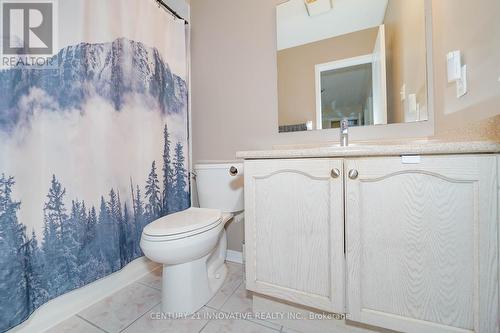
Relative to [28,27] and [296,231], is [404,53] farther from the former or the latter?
[28,27]

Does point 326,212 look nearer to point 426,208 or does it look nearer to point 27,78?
point 426,208

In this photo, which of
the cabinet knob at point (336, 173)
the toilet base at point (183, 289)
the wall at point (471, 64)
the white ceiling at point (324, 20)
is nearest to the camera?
the wall at point (471, 64)

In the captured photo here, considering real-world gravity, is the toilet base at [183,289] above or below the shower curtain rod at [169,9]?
below

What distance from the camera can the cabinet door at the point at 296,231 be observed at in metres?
0.78

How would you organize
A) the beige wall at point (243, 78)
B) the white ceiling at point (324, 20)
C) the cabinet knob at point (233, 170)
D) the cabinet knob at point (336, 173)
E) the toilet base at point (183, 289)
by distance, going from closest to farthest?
the cabinet knob at point (336, 173), the beige wall at point (243, 78), the toilet base at point (183, 289), the white ceiling at point (324, 20), the cabinet knob at point (233, 170)

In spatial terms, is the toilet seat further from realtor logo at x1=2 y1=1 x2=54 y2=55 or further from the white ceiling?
the white ceiling

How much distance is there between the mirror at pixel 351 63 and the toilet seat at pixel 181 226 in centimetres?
75

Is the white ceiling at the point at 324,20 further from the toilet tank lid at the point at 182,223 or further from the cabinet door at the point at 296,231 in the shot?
the toilet tank lid at the point at 182,223

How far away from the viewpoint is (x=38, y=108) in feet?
2.97

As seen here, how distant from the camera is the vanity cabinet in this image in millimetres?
623

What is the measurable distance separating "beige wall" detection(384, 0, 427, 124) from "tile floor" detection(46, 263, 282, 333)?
128 cm

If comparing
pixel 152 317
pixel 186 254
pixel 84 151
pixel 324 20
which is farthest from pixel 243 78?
pixel 152 317

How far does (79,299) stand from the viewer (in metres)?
1.06

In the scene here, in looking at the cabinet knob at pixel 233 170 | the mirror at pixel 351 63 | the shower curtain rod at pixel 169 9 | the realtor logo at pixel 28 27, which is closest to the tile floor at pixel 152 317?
the cabinet knob at pixel 233 170
